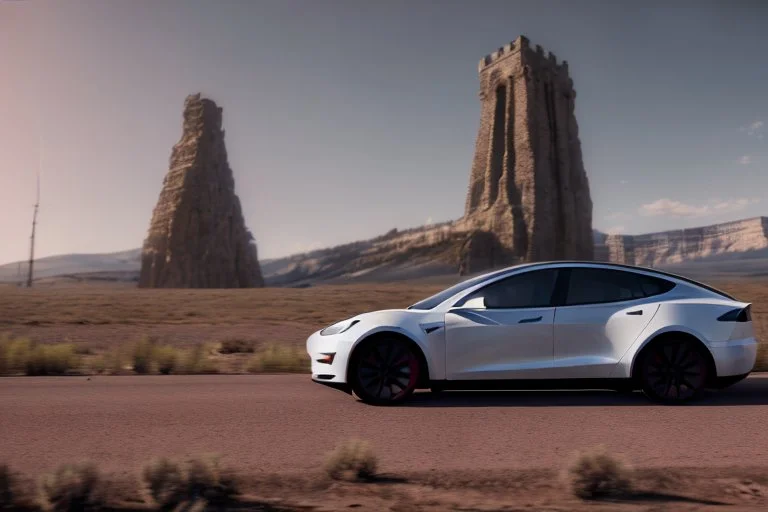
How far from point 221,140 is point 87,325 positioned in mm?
59808

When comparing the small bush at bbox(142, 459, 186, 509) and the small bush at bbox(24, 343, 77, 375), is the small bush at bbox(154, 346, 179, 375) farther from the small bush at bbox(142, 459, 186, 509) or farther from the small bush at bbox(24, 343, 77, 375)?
the small bush at bbox(142, 459, 186, 509)

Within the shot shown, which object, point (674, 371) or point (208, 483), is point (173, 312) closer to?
point (674, 371)

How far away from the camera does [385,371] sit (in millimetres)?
6840

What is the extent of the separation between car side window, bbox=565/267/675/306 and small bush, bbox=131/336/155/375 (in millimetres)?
7039

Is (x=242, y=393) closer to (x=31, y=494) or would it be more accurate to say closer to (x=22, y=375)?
(x=31, y=494)

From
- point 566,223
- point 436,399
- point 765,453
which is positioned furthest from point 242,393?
point 566,223

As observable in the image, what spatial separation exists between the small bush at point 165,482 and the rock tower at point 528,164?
262 feet

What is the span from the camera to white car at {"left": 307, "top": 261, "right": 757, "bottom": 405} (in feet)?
22.1

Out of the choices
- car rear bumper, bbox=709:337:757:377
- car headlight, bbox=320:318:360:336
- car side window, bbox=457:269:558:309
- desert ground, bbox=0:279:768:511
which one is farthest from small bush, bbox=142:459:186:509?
car rear bumper, bbox=709:337:757:377

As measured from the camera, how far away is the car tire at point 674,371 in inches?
270

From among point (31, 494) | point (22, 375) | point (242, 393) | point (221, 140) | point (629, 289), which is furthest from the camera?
point (221, 140)

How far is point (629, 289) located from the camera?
7180 millimetres

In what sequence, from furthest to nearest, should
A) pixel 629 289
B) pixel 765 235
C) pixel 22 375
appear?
pixel 765 235 → pixel 22 375 → pixel 629 289

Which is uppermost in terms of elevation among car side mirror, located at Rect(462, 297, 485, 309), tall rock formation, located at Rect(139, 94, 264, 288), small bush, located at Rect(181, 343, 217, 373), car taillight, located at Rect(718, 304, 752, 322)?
tall rock formation, located at Rect(139, 94, 264, 288)
